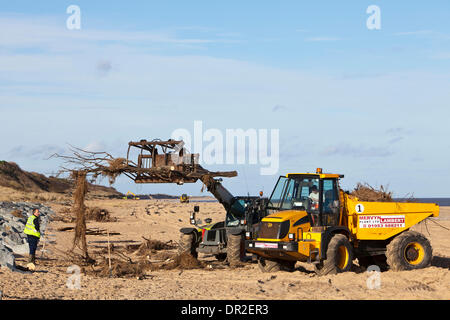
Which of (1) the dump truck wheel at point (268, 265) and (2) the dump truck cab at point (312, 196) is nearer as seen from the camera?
(2) the dump truck cab at point (312, 196)

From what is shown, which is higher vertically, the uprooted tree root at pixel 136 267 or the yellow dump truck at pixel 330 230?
the yellow dump truck at pixel 330 230

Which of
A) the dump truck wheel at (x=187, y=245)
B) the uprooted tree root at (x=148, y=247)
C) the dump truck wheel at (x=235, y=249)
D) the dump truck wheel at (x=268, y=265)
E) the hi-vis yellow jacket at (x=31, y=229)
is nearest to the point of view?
the dump truck wheel at (x=268, y=265)

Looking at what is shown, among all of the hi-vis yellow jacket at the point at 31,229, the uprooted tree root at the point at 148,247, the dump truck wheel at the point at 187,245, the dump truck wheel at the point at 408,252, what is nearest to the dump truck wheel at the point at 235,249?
the dump truck wheel at the point at 187,245

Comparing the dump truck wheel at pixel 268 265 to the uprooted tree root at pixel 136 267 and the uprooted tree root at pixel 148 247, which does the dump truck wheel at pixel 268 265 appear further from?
the uprooted tree root at pixel 148 247

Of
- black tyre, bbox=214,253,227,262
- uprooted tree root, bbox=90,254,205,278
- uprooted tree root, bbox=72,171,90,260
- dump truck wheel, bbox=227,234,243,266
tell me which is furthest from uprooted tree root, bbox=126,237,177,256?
dump truck wheel, bbox=227,234,243,266

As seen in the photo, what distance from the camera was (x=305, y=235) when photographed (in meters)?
14.7

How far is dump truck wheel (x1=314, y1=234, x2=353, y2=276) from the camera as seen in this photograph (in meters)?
14.7

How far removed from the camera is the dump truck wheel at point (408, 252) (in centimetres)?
1597

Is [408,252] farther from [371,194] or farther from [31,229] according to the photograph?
[31,229]

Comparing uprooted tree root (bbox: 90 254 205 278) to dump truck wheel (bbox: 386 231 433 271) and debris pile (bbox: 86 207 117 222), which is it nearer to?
dump truck wheel (bbox: 386 231 433 271)

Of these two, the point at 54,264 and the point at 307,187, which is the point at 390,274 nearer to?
the point at 307,187

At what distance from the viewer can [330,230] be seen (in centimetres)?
1490

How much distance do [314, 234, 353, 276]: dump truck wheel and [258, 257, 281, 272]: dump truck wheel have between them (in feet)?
4.51
